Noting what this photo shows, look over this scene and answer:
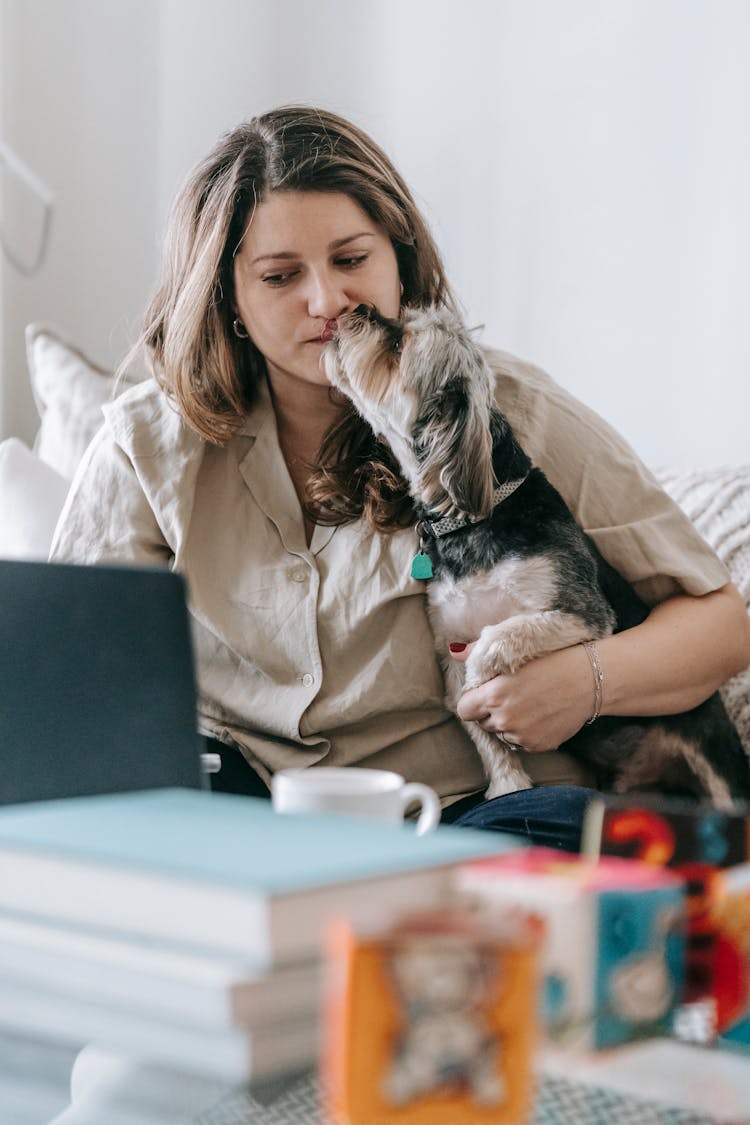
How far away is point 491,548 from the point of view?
171 centimetres

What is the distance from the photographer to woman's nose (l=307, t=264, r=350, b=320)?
1682 millimetres

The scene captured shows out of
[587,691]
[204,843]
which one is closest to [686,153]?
[587,691]

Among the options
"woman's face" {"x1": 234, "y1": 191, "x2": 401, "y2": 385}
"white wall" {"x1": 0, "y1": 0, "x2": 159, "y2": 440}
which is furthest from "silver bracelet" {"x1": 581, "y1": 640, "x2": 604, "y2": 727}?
"white wall" {"x1": 0, "y1": 0, "x2": 159, "y2": 440}

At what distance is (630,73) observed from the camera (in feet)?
8.21

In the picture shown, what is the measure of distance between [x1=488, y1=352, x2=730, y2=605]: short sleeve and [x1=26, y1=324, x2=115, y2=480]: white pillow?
804 mm

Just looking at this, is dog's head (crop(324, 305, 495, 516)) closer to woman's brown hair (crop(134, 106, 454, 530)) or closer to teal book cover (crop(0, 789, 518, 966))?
woman's brown hair (crop(134, 106, 454, 530))

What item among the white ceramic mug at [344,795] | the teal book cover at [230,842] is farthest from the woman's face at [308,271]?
the teal book cover at [230,842]

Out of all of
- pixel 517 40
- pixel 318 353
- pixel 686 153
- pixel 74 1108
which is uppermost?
pixel 517 40

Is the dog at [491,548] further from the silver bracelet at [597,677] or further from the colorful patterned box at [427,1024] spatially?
the colorful patterned box at [427,1024]

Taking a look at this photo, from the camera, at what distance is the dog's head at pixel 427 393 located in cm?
164

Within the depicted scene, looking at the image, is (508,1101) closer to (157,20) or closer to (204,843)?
(204,843)

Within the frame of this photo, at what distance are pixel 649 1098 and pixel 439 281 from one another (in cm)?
141

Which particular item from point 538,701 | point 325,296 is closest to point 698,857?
point 538,701

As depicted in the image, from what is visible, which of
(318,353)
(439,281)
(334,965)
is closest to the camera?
(334,965)
